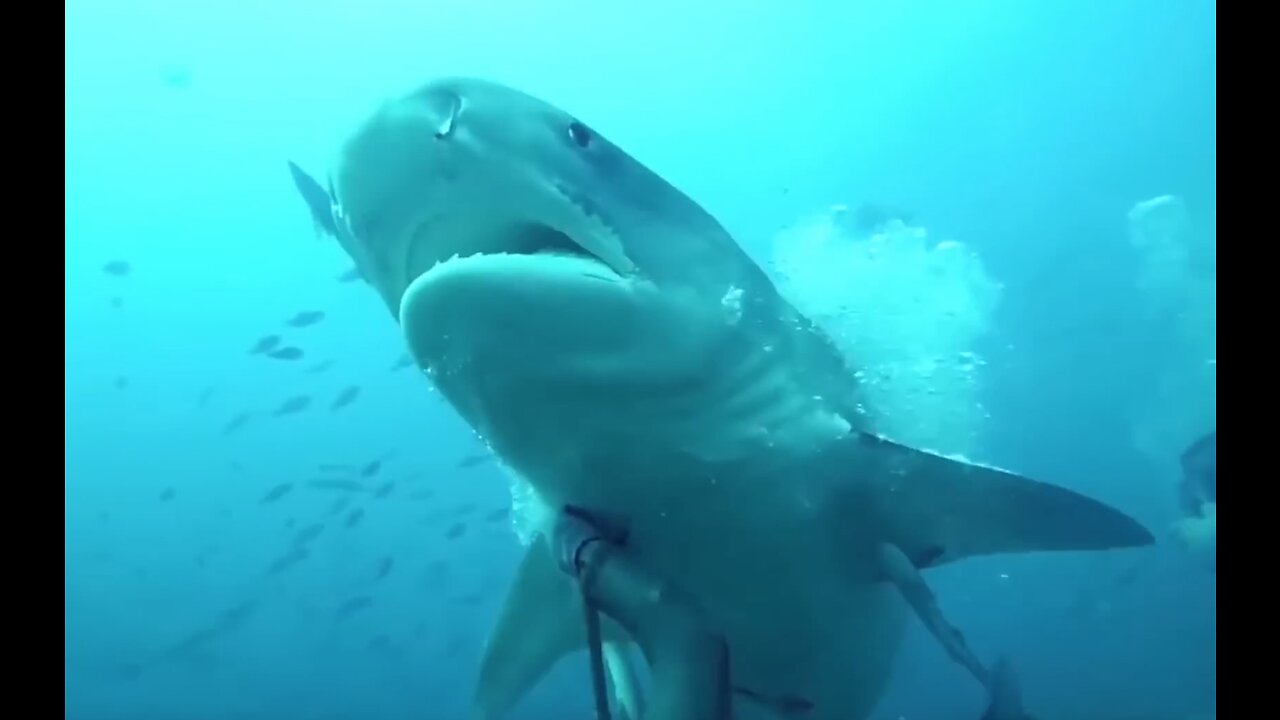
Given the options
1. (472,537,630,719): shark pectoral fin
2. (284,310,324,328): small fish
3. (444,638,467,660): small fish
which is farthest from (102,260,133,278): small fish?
(444,638,467,660): small fish

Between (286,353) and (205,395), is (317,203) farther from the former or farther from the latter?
(205,395)

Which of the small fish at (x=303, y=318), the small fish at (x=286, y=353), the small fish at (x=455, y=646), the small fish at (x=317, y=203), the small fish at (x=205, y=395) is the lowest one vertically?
the small fish at (x=317, y=203)

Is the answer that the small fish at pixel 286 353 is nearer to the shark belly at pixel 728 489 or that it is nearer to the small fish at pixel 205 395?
the small fish at pixel 205 395

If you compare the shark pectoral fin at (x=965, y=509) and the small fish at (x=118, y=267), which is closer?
the shark pectoral fin at (x=965, y=509)

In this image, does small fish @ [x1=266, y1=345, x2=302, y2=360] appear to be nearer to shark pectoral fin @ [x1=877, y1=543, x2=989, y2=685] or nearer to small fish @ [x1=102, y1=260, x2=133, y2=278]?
small fish @ [x1=102, y1=260, x2=133, y2=278]

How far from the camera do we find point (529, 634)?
4.06 metres

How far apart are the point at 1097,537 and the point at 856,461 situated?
3.48 feet

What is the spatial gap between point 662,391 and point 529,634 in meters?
1.92

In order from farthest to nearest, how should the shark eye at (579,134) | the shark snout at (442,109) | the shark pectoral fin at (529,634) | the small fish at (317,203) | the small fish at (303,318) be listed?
the small fish at (303,318) → the shark pectoral fin at (529,634) → the small fish at (317,203) → the shark eye at (579,134) → the shark snout at (442,109)

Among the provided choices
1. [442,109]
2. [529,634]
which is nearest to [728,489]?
[442,109]

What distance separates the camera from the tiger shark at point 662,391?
2.26m

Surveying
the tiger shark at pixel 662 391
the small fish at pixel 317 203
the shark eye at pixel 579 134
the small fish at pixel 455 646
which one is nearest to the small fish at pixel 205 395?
the small fish at pixel 317 203
